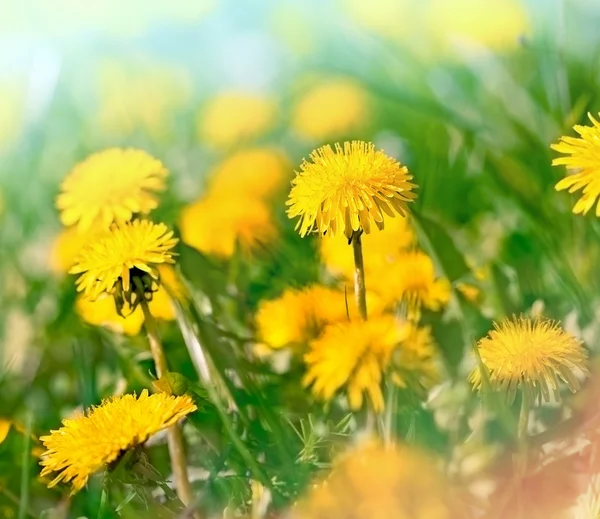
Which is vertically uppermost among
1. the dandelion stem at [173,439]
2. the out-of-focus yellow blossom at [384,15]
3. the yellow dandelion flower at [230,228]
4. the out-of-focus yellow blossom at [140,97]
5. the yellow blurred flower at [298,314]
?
the out-of-focus yellow blossom at [384,15]

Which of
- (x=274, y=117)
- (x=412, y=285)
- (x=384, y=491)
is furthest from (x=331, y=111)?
(x=384, y=491)

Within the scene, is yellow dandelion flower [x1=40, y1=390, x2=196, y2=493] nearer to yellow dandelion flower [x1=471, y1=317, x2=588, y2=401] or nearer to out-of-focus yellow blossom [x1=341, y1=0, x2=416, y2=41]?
yellow dandelion flower [x1=471, y1=317, x2=588, y2=401]

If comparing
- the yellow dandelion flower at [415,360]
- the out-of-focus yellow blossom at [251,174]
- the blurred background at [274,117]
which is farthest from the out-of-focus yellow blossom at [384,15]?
the yellow dandelion flower at [415,360]

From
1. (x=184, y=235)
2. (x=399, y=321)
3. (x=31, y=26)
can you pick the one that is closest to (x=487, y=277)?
(x=399, y=321)

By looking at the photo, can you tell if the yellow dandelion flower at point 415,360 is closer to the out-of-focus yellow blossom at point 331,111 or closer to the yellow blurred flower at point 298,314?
the yellow blurred flower at point 298,314

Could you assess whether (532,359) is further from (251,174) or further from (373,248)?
(251,174)

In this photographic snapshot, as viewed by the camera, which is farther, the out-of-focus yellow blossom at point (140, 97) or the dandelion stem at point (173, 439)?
the out-of-focus yellow blossom at point (140, 97)

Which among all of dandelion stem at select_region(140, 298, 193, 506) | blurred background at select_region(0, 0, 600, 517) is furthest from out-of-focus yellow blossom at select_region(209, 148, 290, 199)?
dandelion stem at select_region(140, 298, 193, 506)
